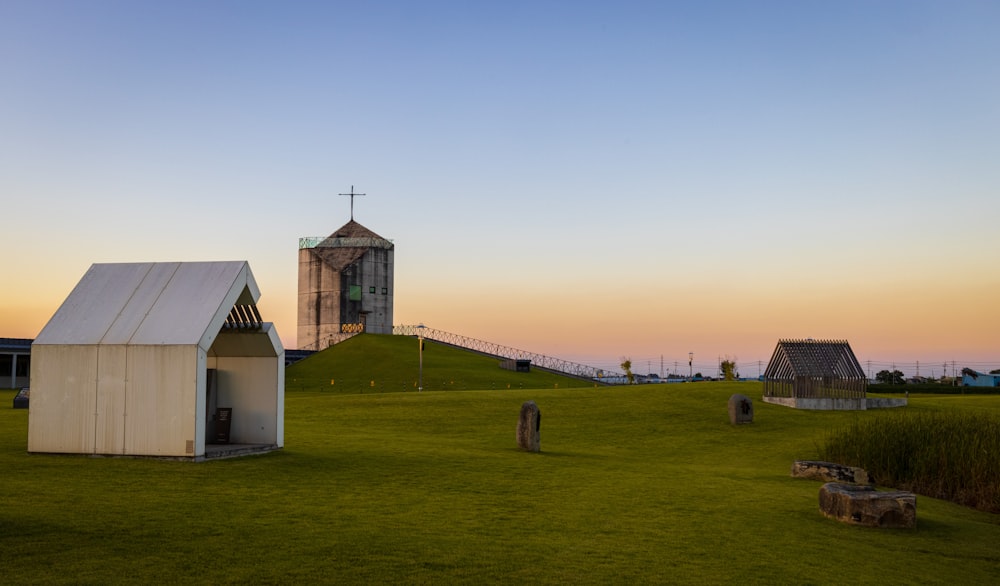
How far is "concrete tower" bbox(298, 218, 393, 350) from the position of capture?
124m

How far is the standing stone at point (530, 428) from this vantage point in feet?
93.4

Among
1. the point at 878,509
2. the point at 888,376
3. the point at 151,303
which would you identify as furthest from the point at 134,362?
the point at 888,376

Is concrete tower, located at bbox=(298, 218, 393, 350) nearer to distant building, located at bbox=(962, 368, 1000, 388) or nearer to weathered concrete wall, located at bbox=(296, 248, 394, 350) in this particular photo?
weathered concrete wall, located at bbox=(296, 248, 394, 350)

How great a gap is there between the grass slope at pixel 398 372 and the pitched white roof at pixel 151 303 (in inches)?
1604

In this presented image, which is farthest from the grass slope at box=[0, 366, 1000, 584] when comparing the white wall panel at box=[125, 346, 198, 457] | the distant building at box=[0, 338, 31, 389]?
the distant building at box=[0, 338, 31, 389]

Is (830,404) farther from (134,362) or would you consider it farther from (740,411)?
(134,362)

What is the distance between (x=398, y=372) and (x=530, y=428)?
53903mm

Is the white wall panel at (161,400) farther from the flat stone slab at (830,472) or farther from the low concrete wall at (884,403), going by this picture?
the low concrete wall at (884,403)

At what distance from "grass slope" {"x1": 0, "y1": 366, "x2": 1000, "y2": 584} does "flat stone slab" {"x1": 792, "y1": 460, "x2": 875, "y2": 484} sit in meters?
0.50

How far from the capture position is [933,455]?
23.3m

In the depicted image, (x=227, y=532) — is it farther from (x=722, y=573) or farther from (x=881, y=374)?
(x=881, y=374)

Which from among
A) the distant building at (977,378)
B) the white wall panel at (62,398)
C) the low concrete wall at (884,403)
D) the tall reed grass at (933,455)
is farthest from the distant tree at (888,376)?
A: the white wall panel at (62,398)

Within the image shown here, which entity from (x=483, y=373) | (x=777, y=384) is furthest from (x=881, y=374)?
Result: (x=777, y=384)

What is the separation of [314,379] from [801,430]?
51202 mm
